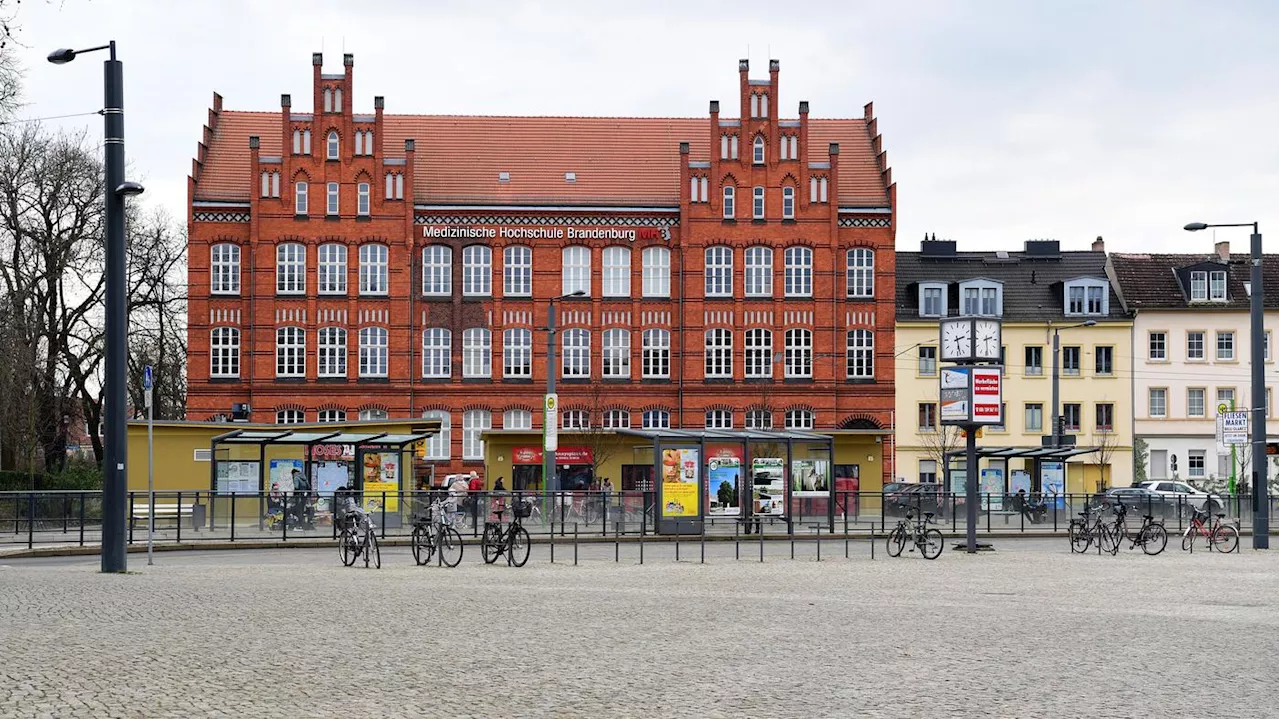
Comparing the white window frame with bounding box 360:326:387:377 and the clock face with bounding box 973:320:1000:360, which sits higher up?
the white window frame with bounding box 360:326:387:377

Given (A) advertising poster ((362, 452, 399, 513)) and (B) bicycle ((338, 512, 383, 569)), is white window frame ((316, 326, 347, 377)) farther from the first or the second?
(B) bicycle ((338, 512, 383, 569))

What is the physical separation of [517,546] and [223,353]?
39234mm

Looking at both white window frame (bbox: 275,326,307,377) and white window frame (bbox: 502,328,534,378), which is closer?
white window frame (bbox: 275,326,307,377)

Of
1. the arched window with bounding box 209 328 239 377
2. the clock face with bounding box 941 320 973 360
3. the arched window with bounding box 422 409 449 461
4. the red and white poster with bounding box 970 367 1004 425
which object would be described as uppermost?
the arched window with bounding box 209 328 239 377

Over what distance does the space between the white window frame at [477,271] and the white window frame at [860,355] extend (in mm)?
14626

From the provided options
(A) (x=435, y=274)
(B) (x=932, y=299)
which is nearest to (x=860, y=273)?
(B) (x=932, y=299)

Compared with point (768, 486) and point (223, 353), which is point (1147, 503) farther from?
point (223, 353)

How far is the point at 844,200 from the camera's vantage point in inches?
2660

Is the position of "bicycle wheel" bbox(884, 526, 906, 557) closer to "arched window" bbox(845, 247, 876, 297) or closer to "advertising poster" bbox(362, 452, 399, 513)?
"advertising poster" bbox(362, 452, 399, 513)

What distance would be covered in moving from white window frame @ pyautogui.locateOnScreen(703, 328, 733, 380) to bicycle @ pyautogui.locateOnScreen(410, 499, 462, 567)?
126 feet

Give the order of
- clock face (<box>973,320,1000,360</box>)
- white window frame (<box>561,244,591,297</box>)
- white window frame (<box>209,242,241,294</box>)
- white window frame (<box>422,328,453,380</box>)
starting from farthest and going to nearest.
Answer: white window frame (<box>561,244,591,297</box>) → white window frame (<box>422,328,453,380</box>) → white window frame (<box>209,242,241,294</box>) → clock face (<box>973,320,1000,360</box>)

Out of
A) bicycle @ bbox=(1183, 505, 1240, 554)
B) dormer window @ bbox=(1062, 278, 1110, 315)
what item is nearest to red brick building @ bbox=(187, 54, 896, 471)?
dormer window @ bbox=(1062, 278, 1110, 315)

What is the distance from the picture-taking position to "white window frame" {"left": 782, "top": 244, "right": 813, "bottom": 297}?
66625 millimetres

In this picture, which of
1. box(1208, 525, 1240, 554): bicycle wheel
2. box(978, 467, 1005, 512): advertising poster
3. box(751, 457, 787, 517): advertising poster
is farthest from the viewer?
box(978, 467, 1005, 512): advertising poster
